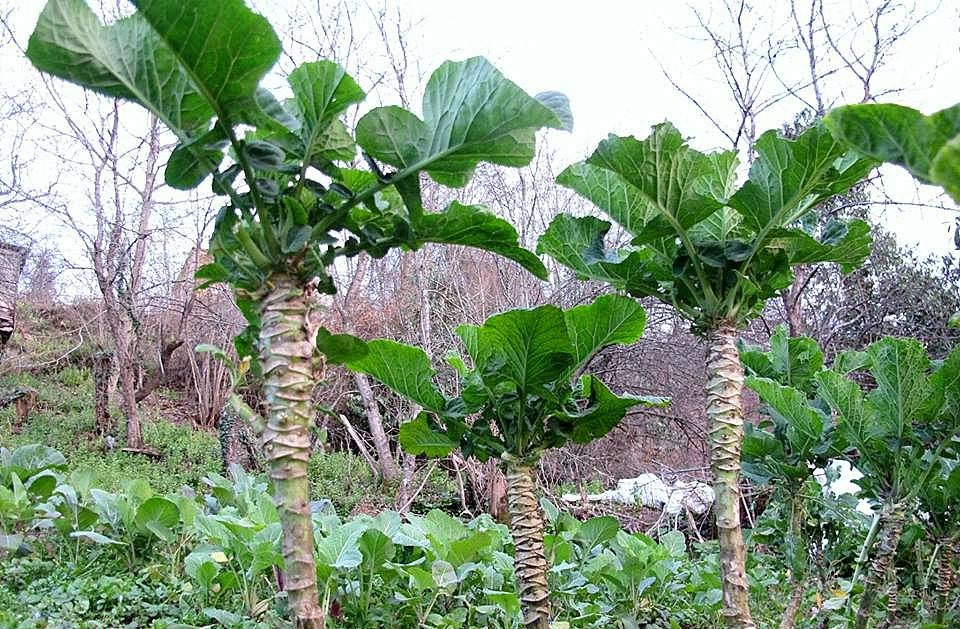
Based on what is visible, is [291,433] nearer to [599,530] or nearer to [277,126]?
[277,126]

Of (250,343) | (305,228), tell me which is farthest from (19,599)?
(305,228)

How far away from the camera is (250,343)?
4.92ft

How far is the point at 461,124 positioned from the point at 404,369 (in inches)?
26.6

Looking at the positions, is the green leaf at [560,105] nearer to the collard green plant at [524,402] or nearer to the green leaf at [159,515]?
the collard green plant at [524,402]

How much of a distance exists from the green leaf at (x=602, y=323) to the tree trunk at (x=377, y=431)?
6.59 meters

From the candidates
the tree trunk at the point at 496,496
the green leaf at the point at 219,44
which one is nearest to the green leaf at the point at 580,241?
the green leaf at the point at 219,44

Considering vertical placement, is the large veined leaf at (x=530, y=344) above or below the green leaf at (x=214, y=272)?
below

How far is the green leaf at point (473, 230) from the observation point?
144 centimetres

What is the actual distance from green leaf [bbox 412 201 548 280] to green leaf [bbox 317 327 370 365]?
0.27 m

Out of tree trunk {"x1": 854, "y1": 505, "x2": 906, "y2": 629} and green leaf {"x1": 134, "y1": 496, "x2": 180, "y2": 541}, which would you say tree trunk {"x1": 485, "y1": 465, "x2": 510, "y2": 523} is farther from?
tree trunk {"x1": 854, "y1": 505, "x2": 906, "y2": 629}

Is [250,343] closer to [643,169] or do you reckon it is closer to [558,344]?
[558,344]

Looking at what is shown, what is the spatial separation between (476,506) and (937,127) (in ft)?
23.2

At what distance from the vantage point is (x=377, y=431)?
8312 mm

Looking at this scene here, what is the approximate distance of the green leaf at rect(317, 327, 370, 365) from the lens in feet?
4.54
